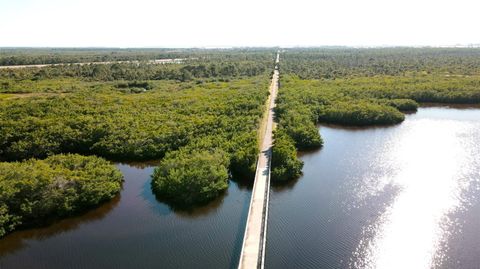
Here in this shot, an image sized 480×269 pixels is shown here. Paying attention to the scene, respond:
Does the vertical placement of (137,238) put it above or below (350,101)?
below

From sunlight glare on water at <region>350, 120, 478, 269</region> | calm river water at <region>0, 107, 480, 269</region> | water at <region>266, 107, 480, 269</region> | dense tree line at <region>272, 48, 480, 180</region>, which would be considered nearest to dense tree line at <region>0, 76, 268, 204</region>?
calm river water at <region>0, 107, 480, 269</region>

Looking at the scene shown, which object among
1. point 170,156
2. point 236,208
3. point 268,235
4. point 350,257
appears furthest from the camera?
point 170,156

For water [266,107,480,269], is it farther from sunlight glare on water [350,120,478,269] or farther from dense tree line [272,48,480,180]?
dense tree line [272,48,480,180]

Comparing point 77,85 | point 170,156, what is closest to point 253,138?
point 170,156

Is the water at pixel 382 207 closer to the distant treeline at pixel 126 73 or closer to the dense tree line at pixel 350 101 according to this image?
the dense tree line at pixel 350 101

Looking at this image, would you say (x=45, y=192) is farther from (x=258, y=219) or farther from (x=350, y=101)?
(x=350, y=101)

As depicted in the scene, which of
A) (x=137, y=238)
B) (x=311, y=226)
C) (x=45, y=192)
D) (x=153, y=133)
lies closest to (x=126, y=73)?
(x=153, y=133)

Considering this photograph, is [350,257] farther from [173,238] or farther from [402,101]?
[402,101]
